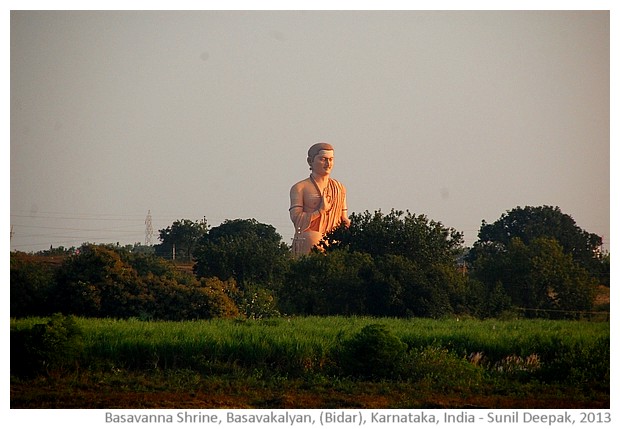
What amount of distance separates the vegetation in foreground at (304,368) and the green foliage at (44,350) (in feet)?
0.05

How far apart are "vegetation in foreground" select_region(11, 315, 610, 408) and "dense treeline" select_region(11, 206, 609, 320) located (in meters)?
3.19

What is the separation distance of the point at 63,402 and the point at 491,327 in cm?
806

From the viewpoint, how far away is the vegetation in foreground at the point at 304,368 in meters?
13.0

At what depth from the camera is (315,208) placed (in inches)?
1064

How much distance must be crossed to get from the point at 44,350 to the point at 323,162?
13.3m

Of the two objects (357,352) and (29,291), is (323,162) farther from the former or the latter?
(357,352)

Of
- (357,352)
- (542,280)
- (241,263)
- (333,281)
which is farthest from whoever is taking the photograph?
(241,263)

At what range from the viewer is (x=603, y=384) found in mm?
13797

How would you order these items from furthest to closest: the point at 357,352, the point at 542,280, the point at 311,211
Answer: the point at 311,211 → the point at 542,280 → the point at 357,352

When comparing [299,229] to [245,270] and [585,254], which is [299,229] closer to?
[245,270]

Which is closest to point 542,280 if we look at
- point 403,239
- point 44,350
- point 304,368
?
point 403,239

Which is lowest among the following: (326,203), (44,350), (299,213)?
(44,350)

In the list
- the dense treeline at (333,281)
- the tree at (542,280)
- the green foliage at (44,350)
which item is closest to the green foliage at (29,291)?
the dense treeline at (333,281)

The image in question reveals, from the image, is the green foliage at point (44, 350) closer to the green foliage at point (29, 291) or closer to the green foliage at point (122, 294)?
the green foliage at point (122, 294)
